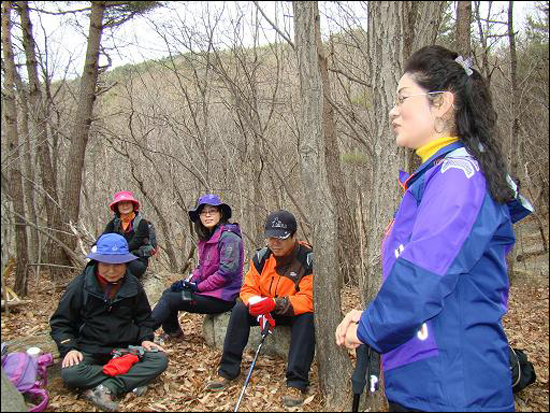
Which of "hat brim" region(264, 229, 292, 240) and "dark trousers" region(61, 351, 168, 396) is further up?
"hat brim" region(264, 229, 292, 240)

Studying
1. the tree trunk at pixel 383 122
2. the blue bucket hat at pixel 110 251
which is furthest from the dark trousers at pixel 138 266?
the tree trunk at pixel 383 122

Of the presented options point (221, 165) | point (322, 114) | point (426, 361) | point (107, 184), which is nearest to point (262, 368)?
point (322, 114)

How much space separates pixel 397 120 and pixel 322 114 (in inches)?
51.8

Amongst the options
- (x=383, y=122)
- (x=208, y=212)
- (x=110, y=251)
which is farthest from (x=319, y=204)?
(x=208, y=212)

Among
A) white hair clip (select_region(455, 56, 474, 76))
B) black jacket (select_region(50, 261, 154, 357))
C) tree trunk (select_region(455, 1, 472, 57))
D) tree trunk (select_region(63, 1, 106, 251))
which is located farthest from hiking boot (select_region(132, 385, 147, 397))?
tree trunk (select_region(455, 1, 472, 57))

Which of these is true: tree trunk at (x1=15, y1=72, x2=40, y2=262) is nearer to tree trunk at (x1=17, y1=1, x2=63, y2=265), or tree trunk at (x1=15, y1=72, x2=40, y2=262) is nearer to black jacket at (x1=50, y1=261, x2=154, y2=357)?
tree trunk at (x1=17, y1=1, x2=63, y2=265)

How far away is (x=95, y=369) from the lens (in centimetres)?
333

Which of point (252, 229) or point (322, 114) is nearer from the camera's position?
point (322, 114)

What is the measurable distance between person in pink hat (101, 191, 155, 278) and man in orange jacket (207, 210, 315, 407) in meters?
2.29

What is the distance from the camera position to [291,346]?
3.60 meters

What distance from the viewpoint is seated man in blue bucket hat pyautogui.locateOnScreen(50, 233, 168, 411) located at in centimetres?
336

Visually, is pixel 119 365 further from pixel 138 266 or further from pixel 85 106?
pixel 85 106

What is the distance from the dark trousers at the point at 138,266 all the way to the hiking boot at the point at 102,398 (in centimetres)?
268

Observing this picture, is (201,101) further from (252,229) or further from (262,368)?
(262,368)
